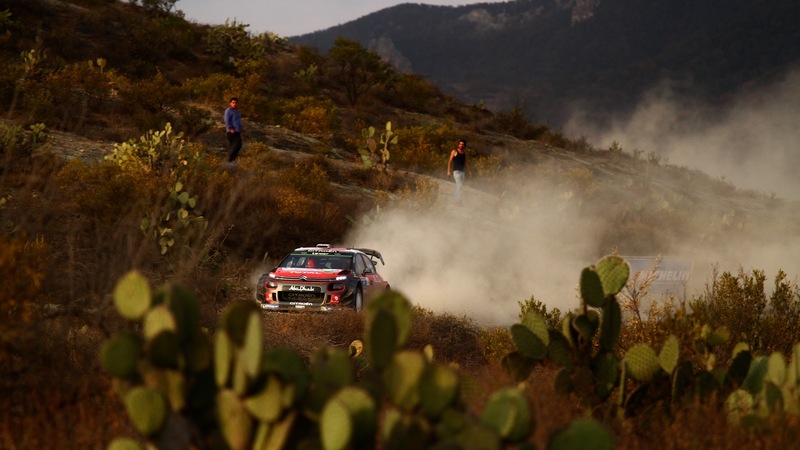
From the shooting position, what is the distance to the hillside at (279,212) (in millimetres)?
7410

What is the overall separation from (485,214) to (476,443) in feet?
76.4

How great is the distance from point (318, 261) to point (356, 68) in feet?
98.7

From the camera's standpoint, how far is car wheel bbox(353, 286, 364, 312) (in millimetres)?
15436

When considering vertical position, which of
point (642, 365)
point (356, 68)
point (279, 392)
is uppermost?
point (356, 68)

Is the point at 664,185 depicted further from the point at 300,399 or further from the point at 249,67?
the point at 300,399

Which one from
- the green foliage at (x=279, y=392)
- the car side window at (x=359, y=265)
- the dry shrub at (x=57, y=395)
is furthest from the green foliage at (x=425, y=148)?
the green foliage at (x=279, y=392)

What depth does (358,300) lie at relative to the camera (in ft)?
51.2

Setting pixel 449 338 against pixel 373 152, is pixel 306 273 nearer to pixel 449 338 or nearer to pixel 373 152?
pixel 449 338

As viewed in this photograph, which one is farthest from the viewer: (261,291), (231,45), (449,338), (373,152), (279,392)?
(231,45)

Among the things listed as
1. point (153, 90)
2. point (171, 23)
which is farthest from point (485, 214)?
point (171, 23)

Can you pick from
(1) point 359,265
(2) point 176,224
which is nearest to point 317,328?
(1) point 359,265

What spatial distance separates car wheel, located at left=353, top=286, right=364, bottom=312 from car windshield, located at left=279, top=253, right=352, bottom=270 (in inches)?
19.5

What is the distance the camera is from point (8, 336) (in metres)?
6.84

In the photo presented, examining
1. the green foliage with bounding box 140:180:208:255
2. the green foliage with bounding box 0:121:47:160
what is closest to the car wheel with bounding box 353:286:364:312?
the green foliage with bounding box 140:180:208:255
